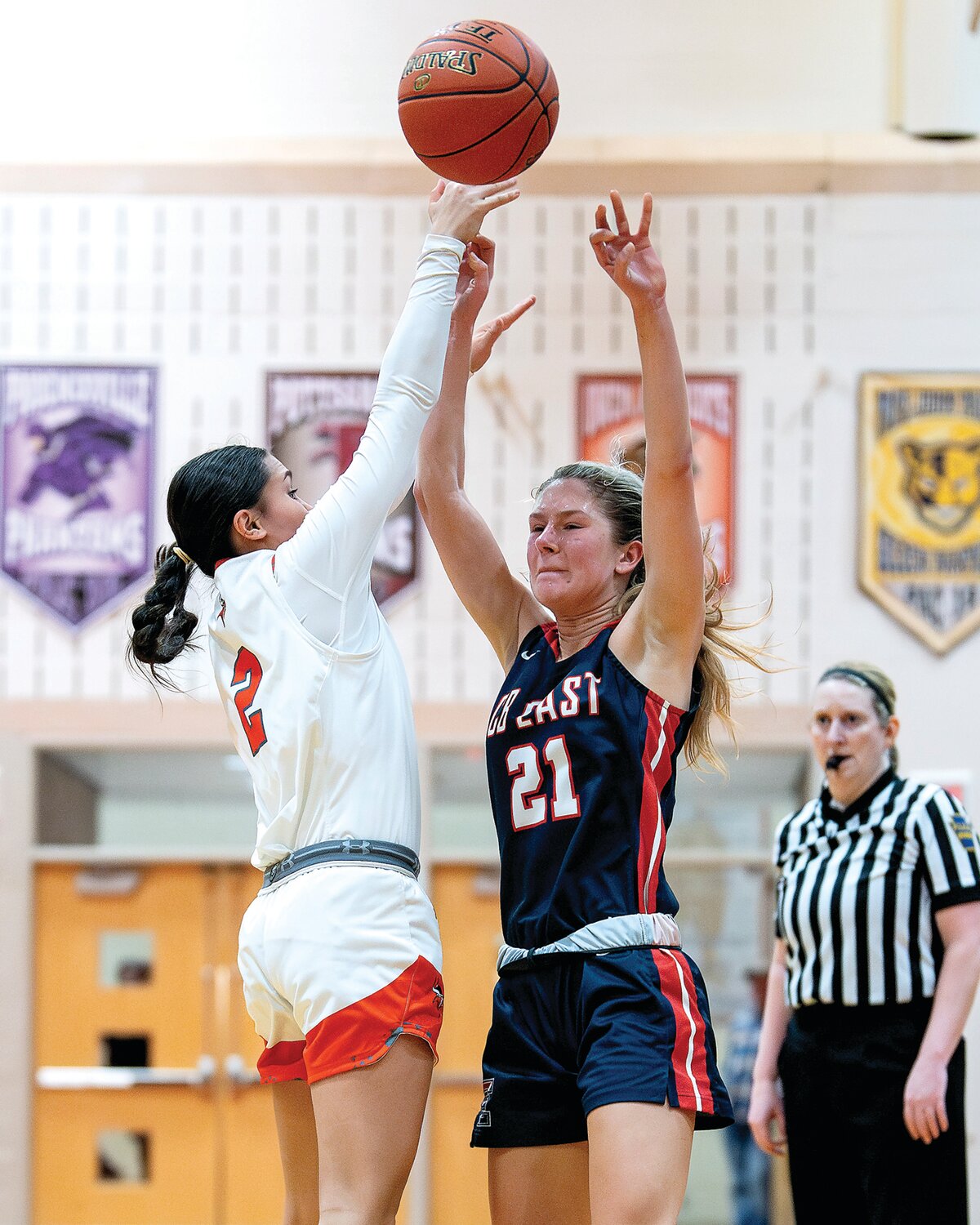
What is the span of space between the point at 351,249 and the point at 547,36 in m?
1.47

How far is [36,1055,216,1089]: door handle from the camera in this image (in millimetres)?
6977

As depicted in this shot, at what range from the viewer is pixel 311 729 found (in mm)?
2479

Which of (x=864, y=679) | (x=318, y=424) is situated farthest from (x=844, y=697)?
(x=318, y=424)

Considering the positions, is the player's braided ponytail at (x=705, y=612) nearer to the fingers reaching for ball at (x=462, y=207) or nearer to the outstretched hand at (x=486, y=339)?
the outstretched hand at (x=486, y=339)

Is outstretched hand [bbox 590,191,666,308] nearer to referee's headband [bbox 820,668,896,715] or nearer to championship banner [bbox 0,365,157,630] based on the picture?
referee's headband [bbox 820,668,896,715]

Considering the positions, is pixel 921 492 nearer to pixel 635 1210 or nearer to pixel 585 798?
pixel 585 798

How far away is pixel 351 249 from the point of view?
24.0 feet

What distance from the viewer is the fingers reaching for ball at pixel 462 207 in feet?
8.97

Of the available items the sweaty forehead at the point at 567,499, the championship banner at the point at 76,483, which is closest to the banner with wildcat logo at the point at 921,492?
the championship banner at the point at 76,483

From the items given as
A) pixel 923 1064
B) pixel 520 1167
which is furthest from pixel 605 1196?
pixel 923 1064

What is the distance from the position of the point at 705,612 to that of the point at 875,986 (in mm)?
1634

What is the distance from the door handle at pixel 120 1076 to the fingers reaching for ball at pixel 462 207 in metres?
5.26

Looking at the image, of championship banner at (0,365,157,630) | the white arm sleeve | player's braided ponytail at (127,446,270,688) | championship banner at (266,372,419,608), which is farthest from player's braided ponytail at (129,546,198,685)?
championship banner at (0,365,157,630)

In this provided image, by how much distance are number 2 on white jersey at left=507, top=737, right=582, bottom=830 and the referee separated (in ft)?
5.51
